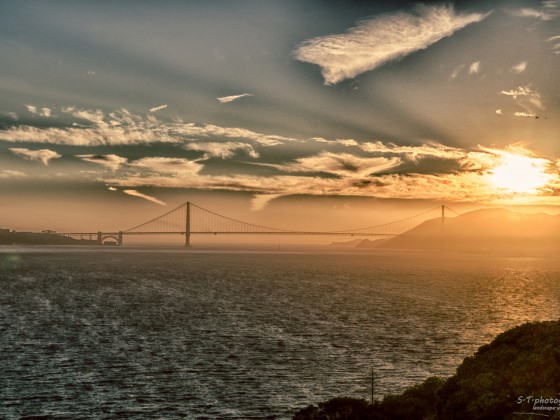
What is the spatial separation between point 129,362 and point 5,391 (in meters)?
8.83

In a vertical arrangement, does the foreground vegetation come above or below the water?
above

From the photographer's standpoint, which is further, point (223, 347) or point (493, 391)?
point (223, 347)

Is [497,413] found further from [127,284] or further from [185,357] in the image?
[127,284]

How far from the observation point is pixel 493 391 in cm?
2152

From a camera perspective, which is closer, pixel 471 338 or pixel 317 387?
pixel 317 387

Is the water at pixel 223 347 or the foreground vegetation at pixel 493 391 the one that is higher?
the foreground vegetation at pixel 493 391

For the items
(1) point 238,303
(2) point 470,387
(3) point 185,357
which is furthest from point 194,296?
(2) point 470,387

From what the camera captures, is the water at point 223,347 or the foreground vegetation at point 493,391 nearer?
the foreground vegetation at point 493,391

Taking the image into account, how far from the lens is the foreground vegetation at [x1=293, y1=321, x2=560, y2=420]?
2042 cm

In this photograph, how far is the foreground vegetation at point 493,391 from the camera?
20422 millimetres

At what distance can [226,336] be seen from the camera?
160 feet

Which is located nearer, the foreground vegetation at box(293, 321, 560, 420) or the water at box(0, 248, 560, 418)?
the foreground vegetation at box(293, 321, 560, 420)

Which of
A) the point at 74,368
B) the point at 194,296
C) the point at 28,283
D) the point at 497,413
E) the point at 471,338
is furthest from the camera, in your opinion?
the point at 28,283

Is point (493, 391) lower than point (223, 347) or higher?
higher
